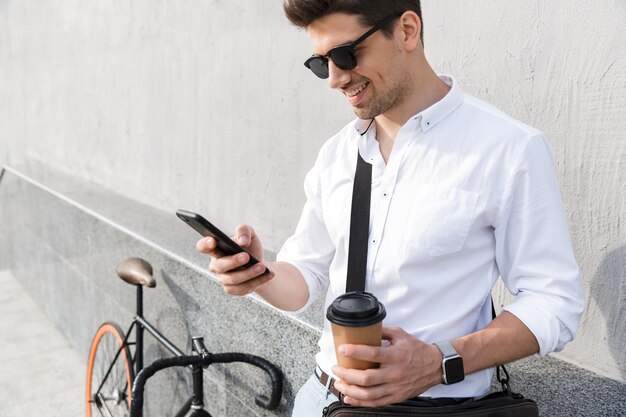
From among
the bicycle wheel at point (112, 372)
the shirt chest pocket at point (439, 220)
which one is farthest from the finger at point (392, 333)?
the bicycle wheel at point (112, 372)

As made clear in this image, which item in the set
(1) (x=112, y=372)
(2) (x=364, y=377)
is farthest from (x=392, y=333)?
(1) (x=112, y=372)

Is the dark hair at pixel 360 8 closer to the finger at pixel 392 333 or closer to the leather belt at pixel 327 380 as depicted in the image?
the finger at pixel 392 333

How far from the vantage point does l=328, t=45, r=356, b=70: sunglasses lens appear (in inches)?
67.1

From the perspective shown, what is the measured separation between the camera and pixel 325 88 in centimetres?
331

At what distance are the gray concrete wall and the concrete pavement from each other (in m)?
1.66

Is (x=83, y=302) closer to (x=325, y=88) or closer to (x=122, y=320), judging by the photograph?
(x=122, y=320)

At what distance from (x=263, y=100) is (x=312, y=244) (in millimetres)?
1983

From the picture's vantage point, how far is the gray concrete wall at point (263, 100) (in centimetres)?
204

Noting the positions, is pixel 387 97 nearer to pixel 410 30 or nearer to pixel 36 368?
pixel 410 30

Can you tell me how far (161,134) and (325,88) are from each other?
218 cm

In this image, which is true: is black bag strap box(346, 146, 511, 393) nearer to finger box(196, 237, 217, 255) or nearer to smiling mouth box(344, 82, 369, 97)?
smiling mouth box(344, 82, 369, 97)

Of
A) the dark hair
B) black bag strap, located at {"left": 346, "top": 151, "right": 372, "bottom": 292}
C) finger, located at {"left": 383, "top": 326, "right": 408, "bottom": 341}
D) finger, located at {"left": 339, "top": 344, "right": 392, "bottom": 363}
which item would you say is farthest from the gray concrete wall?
finger, located at {"left": 339, "top": 344, "right": 392, "bottom": 363}

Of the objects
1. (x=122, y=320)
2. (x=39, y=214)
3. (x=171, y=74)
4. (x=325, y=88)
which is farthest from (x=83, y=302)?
(x=325, y=88)

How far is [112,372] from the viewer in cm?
495
